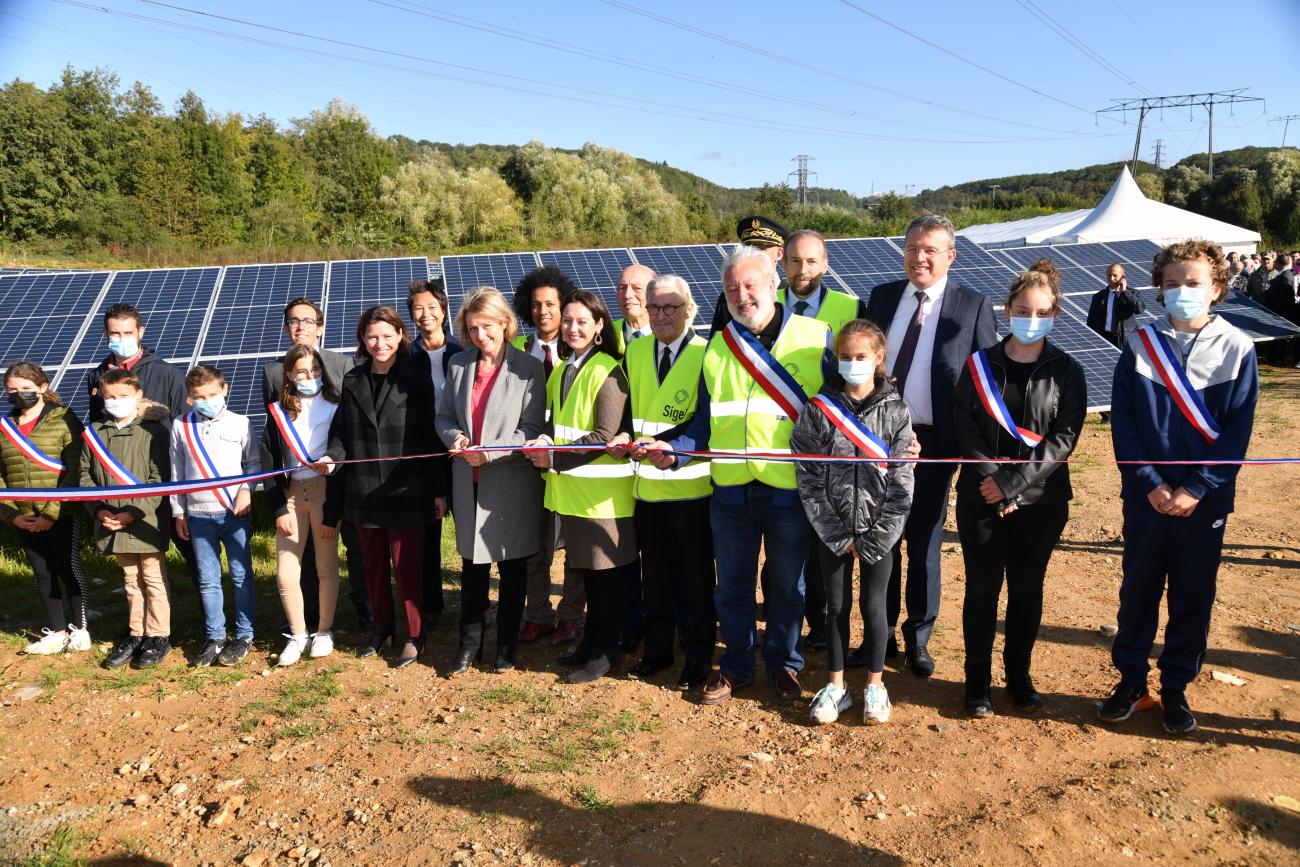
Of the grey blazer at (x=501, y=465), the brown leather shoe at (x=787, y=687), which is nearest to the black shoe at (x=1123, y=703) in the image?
the brown leather shoe at (x=787, y=687)

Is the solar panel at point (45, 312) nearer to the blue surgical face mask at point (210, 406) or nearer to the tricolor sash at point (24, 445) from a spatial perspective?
the tricolor sash at point (24, 445)

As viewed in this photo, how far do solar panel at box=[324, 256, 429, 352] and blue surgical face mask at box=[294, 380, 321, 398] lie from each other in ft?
14.9

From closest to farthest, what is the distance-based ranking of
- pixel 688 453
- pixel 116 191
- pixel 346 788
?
pixel 346 788 → pixel 688 453 → pixel 116 191

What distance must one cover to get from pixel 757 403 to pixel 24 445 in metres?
4.22

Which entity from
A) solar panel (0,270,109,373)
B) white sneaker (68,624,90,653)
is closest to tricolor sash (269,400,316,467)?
white sneaker (68,624,90,653)

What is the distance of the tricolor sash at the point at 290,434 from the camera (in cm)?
491

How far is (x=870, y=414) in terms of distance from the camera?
12.7 ft

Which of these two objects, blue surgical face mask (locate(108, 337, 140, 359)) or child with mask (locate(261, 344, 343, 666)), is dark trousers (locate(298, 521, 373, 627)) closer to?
child with mask (locate(261, 344, 343, 666))

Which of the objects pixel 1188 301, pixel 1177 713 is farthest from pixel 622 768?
pixel 1188 301

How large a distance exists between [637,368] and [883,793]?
2201 mm

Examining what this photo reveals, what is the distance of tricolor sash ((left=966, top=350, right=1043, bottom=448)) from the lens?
385 centimetres

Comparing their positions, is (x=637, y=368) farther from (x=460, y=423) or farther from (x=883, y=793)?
(x=883, y=793)

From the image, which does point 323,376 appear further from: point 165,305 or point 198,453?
point 165,305

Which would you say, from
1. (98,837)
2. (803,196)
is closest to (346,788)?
(98,837)
